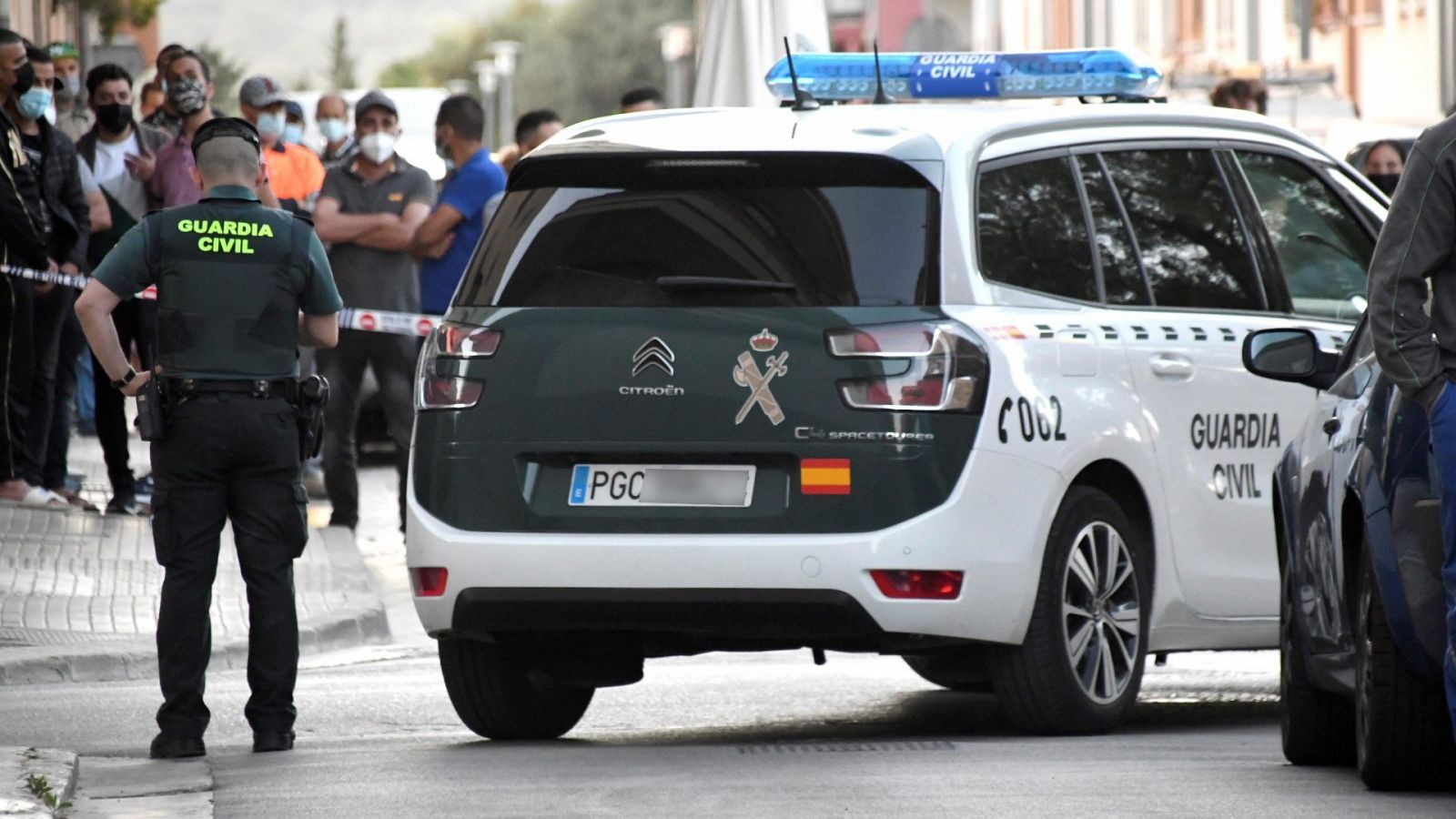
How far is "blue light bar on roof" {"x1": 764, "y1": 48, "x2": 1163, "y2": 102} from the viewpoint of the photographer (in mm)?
9141

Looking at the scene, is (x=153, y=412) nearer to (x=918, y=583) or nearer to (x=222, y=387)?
(x=222, y=387)

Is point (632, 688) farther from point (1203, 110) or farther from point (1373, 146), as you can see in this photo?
point (1373, 146)

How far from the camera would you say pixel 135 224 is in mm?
14344

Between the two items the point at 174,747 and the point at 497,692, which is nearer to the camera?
the point at 174,747

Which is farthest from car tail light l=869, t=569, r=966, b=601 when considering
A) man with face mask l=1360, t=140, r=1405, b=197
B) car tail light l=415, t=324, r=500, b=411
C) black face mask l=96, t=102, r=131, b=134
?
black face mask l=96, t=102, r=131, b=134

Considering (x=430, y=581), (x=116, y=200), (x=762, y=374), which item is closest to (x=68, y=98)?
(x=116, y=200)

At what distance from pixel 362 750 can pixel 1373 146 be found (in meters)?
8.44

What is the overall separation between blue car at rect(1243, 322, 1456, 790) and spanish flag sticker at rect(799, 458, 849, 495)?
106cm

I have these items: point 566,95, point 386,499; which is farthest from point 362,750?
point 566,95

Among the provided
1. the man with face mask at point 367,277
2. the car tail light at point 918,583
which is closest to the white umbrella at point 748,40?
the man with face mask at point 367,277

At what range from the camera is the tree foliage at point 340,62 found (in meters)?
170

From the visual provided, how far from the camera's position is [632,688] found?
10.1 m

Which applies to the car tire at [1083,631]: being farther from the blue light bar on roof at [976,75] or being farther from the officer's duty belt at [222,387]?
the officer's duty belt at [222,387]

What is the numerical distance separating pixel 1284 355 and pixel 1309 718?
0.90 m
